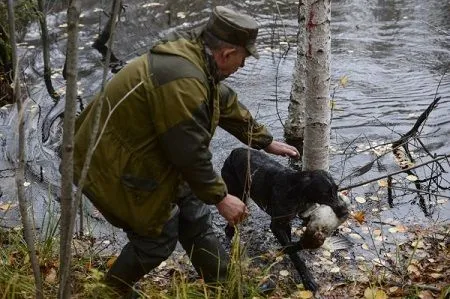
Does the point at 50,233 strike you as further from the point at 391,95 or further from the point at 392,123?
the point at 391,95

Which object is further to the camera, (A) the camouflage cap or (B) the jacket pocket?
(B) the jacket pocket

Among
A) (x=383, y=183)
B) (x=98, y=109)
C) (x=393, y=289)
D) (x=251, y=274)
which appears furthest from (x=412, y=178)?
(x=98, y=109)

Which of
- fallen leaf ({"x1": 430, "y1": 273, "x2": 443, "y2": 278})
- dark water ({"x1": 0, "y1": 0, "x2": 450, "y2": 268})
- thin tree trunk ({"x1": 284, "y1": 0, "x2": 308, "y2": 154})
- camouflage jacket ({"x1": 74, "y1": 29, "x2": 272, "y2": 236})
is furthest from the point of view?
dark water ({"x1": 0, "y1": 0, "x2": 450, "y2": 268})

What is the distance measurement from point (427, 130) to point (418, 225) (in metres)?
2.22

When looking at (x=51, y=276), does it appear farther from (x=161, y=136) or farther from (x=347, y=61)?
(x=347, y=61)

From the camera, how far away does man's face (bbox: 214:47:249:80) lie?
3236 mm

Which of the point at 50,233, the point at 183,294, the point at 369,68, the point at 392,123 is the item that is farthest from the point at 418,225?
the point at 369,68

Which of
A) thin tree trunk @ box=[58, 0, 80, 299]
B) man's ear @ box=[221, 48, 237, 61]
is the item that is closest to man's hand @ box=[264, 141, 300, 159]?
man's ear @ box=[221, 48, 237, 61]

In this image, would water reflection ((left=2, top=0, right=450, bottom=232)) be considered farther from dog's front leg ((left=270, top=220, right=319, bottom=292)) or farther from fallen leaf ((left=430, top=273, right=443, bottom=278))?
dog's front leg ((left=270, top=220, right=319, bottom=292))

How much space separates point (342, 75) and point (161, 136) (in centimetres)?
653

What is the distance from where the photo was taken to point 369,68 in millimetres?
9328

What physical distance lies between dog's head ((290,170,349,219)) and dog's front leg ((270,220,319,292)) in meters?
0.36

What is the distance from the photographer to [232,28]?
315cm

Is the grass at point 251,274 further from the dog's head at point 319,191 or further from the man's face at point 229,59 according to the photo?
the man's face at point 229,59
